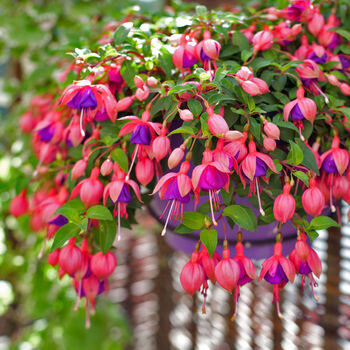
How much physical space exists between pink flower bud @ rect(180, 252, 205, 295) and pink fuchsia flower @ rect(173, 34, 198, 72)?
232 mm

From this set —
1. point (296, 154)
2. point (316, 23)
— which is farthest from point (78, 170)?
point (316, 23)

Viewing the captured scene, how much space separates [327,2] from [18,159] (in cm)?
74

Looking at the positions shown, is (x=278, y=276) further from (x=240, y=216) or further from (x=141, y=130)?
(x=141, y=130)

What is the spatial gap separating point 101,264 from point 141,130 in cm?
16

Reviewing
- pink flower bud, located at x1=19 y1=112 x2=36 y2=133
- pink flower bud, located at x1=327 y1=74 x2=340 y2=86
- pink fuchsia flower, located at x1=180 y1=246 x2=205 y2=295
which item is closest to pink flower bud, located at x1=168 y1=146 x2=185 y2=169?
pink fuchsia flower, located at x1=180 y1=246 x2=205 y2=295

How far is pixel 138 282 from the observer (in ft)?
4.23

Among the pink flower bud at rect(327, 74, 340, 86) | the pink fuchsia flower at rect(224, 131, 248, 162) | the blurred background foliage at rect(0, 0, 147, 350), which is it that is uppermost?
the pink flower bud at rect(327, 74, 340, 86)

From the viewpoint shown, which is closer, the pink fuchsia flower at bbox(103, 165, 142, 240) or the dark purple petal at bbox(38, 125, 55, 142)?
the pink fuchsia flower at bbox(103, 165, 142, 240)

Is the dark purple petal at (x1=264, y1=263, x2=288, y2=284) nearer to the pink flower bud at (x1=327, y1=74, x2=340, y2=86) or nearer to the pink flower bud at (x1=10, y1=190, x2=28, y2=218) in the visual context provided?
the pink flower bud at (x1=327, y1=74, x2=340, y2=86)

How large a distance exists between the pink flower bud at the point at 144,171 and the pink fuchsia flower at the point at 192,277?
102 mm

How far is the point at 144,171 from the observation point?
1.30 ft

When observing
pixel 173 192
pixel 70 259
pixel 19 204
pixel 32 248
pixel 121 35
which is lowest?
pixel 32 248

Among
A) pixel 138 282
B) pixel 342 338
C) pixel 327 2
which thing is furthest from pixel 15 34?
pixel 342 338

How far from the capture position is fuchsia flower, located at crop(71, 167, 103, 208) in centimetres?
41
